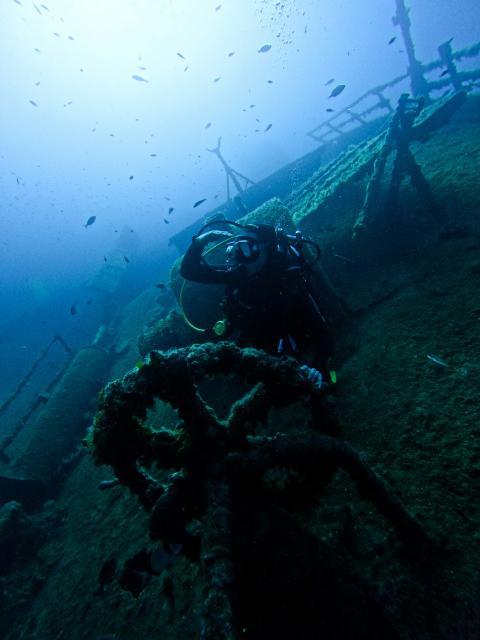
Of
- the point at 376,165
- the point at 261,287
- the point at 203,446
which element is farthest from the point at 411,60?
the point at 203,446

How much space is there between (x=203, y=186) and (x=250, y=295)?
600 ft

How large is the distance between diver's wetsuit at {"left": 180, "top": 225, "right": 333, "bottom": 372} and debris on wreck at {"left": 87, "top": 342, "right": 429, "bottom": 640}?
1695 mm

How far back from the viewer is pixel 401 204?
7020 millimetres

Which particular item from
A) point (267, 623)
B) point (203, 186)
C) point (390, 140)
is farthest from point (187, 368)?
point (203, 186)

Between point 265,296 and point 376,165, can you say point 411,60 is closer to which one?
point 376,165

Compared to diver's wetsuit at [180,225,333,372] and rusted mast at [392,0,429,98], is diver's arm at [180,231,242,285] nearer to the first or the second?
diver's wetsuit at [180,225,333,372]

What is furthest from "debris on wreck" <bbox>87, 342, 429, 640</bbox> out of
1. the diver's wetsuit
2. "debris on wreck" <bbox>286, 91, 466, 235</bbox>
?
"debris on wreck" <bbox>286, 91, 466, 235</bbox>

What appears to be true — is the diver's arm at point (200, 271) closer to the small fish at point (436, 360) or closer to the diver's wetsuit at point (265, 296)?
the diver's wetsuit at point (265, 296)

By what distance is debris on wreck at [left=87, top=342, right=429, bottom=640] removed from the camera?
172 cm

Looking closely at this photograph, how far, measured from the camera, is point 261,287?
3699 mm

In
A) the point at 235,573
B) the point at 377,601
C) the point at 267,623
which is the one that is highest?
the point at 235,573

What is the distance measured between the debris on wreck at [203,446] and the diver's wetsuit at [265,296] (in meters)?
1.69

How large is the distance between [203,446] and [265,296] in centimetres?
214

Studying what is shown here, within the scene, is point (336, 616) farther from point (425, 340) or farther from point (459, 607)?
point (425, 340)
